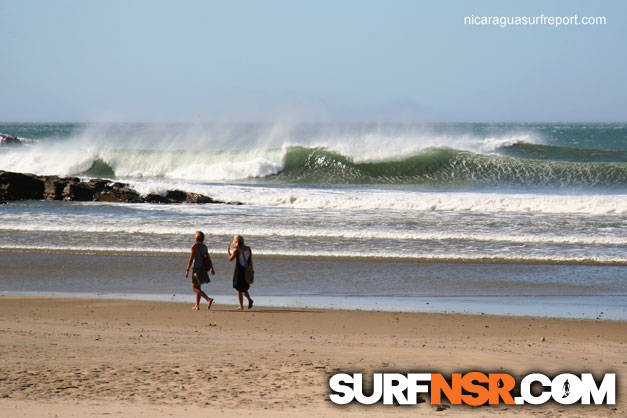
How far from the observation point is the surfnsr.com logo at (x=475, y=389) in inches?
221

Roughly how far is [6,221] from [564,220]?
531 inches

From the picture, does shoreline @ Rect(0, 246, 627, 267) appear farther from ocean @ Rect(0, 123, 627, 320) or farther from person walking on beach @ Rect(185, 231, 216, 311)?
person walking on beach @ Rect(185, 231, 216, 311)

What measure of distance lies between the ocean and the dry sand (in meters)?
1.05

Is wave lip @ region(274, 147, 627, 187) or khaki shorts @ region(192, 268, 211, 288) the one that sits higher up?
wave lip @ region(274, 147, 627, 187)

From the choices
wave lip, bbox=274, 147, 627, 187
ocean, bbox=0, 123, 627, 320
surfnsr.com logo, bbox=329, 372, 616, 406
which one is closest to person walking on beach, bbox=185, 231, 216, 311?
ocean, bbox=0, 123, 627, 320

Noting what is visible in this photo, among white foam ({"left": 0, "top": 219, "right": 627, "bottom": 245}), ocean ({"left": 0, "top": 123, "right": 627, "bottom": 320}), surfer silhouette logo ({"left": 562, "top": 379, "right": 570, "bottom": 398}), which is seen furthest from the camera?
white foam ({"left": 0, "top": 219, "right": 627, "bottom": 245})

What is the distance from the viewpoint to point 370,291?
36.7 feet

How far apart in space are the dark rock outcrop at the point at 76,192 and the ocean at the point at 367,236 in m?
Answer: 0.66

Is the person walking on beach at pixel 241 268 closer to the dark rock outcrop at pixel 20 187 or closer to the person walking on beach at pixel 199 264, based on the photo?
the person walking on beach at pixel 199 264

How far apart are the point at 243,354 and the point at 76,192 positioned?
17.5 m

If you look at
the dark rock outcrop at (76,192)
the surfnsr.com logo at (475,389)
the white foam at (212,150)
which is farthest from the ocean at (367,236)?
the surfnsr.com logo at (475,389)

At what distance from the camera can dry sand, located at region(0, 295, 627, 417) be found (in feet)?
17.7

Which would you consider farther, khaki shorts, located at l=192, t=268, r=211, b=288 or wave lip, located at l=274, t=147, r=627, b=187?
wave lip, located at l=274, t=147, r=627, b=187

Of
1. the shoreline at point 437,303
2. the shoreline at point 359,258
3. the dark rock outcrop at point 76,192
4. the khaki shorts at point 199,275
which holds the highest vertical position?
the dark rock outcrop at point 76,192
